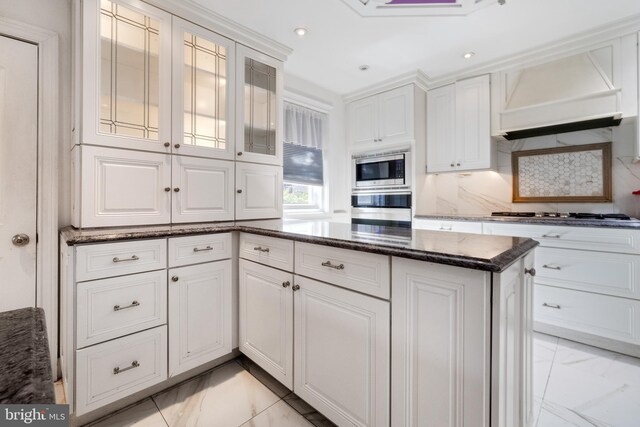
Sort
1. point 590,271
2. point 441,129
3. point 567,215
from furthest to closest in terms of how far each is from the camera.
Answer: point 441,129 < point 567,215 < point 590,271

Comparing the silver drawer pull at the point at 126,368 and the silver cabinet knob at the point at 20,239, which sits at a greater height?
the silver cabinet knob at the point at 20,239

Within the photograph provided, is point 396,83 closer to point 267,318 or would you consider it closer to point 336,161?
point 336,161

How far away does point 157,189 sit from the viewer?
191cm

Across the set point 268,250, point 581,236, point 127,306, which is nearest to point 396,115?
point 581,236

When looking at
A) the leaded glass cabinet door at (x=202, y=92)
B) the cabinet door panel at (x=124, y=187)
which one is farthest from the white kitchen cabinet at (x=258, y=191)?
the cabinet door panel at (x=124, y=187)

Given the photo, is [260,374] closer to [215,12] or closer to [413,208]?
[413,208]

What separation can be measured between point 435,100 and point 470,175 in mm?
956

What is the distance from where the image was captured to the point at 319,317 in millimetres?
1430

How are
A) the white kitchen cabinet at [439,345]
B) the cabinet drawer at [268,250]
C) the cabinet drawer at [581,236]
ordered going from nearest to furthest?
the white kitchen cabinet at [439,345] < the cabinet drawer at [268,250] < the cabinet drawer at [581,236]

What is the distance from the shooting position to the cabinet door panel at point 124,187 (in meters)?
1.66

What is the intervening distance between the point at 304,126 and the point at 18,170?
2460 mm

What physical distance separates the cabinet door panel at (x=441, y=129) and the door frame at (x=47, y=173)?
10.8 ft

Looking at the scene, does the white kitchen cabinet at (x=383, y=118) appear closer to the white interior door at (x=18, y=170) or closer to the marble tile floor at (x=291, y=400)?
the marble tile floor at (x=291, y=400)

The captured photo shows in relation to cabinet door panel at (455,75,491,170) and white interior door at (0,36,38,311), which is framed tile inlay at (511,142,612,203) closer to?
cabinet door panel at (455,75,491,170)
